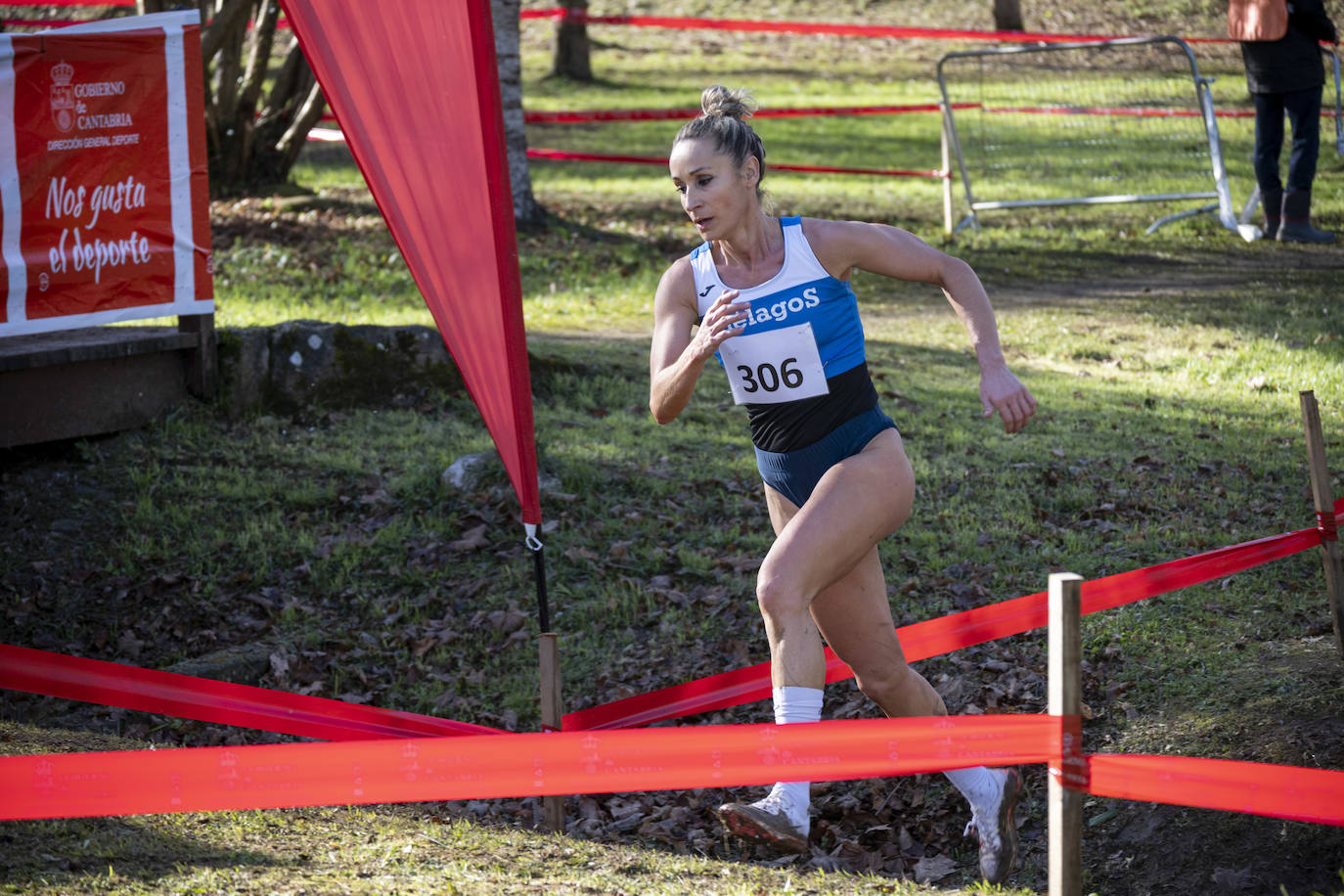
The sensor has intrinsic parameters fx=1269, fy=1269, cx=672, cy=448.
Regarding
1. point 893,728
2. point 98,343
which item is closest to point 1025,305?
point 98,343

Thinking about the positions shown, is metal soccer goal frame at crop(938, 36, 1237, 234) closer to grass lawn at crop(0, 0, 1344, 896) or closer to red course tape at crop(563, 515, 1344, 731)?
grass lawn at crop(0, 0, 1344, 896)

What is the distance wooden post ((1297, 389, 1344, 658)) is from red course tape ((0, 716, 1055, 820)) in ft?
7.24

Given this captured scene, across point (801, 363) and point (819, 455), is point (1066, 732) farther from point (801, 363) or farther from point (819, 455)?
point (801, 363)

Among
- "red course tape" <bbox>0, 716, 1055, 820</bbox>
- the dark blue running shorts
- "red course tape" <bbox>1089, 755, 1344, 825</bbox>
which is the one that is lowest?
"red course tape" <bbox>0, 716, 1055, 820</bbox>

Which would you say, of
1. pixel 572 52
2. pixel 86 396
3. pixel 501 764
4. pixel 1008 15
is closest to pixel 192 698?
pixel 501 764

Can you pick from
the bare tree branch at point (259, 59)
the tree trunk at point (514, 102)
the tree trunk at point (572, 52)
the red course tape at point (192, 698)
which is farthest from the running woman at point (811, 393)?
the tree trunk at point (572, 52)

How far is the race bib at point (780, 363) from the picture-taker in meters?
3.78

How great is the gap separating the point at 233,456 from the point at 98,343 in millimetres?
964

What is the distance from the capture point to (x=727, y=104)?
153 inches

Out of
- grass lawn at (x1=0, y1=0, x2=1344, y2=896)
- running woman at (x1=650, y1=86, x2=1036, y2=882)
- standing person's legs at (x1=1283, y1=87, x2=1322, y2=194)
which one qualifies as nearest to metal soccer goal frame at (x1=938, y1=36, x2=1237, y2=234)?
standing person's legs at (x1=1283, y1=87, x2=1322, y2=194)

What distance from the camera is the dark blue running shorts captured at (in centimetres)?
383

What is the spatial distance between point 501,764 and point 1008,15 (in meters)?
26.7

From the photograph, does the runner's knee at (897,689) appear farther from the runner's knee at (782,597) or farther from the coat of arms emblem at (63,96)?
the coat of arms emblem at (63,96)

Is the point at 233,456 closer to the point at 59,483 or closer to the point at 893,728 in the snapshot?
the point at 59,483
